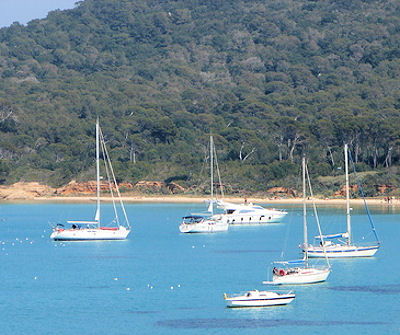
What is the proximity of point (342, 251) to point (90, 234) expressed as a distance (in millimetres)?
17514

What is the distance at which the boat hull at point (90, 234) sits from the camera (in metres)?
57.2

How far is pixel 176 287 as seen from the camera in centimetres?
3941

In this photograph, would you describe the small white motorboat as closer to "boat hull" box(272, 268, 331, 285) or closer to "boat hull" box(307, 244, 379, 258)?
"boat hull" box(272, 268, 331, 285)

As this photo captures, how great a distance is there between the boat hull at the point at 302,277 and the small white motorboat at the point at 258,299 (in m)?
3.81

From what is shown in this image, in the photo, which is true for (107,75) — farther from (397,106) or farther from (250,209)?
(250,209)

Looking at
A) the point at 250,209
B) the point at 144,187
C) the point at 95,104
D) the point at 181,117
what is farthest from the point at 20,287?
the point at 95,104

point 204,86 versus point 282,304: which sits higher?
point 204,86

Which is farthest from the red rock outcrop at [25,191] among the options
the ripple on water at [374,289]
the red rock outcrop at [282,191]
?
the ripple on water at [374,289]

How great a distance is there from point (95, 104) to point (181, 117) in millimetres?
17270

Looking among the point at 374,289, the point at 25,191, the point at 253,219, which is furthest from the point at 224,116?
the point at 374,289

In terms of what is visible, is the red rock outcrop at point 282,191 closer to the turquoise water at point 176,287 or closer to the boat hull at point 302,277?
the turquoise water at point 176,287

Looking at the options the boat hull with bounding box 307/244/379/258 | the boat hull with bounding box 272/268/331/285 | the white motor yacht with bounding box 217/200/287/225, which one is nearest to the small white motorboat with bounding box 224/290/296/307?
the boat hull with bounding box 272/268/331/285

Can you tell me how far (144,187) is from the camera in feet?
358

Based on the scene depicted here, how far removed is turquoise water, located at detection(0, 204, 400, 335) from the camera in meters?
31.7
